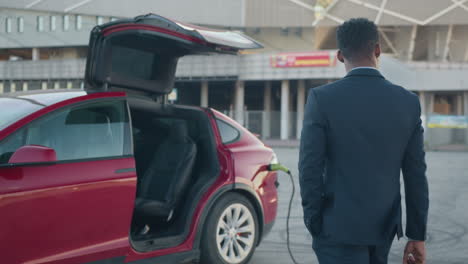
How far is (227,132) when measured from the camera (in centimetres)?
565

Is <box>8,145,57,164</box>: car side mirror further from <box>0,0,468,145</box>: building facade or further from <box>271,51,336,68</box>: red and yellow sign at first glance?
<box>271,51,336,68</box>: red and yellow sign

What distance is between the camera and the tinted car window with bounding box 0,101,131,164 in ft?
13.0

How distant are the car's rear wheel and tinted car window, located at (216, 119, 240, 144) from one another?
0.56 meters

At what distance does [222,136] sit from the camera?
557 cm

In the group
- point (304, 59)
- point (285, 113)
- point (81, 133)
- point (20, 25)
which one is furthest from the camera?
point (20, 25)

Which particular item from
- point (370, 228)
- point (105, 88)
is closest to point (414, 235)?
point (370, 228)

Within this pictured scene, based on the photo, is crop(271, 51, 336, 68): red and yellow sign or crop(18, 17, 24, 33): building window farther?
crop(18, 17, 24, 33): building window

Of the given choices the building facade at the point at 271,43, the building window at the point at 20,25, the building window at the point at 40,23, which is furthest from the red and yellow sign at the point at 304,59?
the building window at the point at 20,25

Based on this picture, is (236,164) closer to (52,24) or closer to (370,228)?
(370,228)

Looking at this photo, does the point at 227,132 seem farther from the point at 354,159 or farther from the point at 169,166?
the point at 354,159

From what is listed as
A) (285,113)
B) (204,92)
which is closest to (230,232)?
(285,113)

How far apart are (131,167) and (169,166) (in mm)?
1089

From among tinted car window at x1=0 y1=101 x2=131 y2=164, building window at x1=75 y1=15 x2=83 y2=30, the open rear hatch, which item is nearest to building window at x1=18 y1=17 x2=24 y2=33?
building window at x1=75 y1=15 x2=83 y2=30

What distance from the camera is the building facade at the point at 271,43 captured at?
4684 centimetres
